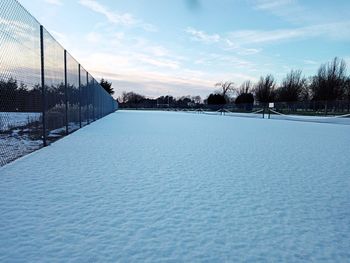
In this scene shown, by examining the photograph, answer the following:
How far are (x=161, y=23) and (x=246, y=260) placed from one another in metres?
19.0

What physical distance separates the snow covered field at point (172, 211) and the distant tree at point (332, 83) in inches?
1815

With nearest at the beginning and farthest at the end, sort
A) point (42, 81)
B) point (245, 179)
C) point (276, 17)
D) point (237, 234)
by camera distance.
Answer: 1. point (237, 234)
2. point (245, 179)
3. point (42, 81)
4. point (276, 17)

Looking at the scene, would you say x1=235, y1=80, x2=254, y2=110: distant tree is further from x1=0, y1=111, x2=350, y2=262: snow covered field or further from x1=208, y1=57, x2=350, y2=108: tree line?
x1=0, y1=111, x2=350, y2=262: snow covered field

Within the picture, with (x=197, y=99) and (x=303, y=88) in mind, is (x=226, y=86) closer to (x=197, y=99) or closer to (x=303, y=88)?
(x=197, y=99)

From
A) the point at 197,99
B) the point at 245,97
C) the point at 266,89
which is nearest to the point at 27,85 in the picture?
the point at 266,89

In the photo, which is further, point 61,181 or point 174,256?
point 61,181

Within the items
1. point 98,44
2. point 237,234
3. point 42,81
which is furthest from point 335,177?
point 98,44

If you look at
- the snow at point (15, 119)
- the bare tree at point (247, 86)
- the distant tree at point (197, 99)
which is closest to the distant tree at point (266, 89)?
the bare tree at point (247, 86)

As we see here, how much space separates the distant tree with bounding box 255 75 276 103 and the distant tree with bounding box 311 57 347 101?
416 inches

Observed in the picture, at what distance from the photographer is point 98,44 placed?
2161 cm

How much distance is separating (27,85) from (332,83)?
163 feet

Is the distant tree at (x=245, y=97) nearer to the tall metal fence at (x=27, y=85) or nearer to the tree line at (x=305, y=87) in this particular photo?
the tree line at (x=305, y=87)

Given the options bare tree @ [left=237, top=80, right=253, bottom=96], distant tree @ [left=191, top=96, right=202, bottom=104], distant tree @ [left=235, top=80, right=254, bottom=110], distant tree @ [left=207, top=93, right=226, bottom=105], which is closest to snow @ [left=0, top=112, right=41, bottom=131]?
distant tree @ [left=235, top=80, right=254, bottom=110]

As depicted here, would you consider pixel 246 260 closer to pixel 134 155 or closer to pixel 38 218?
pixel 38 218
